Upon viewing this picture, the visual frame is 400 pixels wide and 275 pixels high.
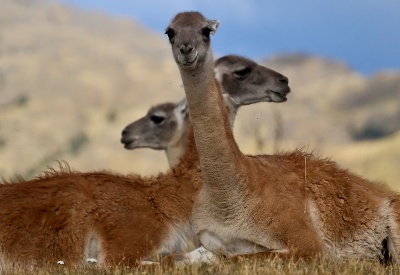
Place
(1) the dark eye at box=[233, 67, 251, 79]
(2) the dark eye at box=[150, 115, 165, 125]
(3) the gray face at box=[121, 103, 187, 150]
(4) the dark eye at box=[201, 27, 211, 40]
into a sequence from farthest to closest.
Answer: (2) the dark eye at box=[150, 115, 165, 125] < (3) the gray face at box=[121, 103, 187, 150] < (1) the dark eye at box=[233, 67, 251, 79] < (4) the dark eye at box=[201, 27, 211, 40]

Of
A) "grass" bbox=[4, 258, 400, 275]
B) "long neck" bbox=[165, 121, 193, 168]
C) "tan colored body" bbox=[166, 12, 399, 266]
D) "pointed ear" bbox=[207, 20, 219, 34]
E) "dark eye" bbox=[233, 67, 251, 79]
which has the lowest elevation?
"grass" bbox=[4, 258, 400, 275]

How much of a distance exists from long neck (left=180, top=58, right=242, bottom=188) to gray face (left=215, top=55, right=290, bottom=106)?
162 inches

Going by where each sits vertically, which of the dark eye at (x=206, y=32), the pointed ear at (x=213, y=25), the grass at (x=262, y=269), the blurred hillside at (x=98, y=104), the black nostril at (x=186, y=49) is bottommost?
the grass at (x=262, y=269)

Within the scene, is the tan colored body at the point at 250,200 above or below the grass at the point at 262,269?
above

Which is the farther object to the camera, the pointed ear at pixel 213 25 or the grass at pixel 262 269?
the pointed ear at pixel 213 25

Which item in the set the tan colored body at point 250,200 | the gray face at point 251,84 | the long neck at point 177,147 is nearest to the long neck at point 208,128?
the tan colored body at point 250,200

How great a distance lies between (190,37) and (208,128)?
79cm

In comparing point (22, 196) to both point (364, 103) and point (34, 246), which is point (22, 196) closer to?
point (34, 246)

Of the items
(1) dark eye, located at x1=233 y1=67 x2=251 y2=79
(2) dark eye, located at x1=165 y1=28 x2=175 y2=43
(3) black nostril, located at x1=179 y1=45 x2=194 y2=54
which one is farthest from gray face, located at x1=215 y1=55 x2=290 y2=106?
(3) black nostril, located at x1=179 y1=45 x2=194 y2=54

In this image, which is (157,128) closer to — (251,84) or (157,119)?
(157,119)

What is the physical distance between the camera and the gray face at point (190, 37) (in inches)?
289

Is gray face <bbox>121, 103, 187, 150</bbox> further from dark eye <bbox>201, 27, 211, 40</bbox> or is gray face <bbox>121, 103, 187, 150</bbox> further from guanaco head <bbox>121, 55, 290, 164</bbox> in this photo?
dark eye <bbox>201, 27, 211, 40</bbox>

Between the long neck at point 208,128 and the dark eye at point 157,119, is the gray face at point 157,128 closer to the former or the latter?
the dark eye at point 157,119

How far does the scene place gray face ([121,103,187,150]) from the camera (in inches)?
516
